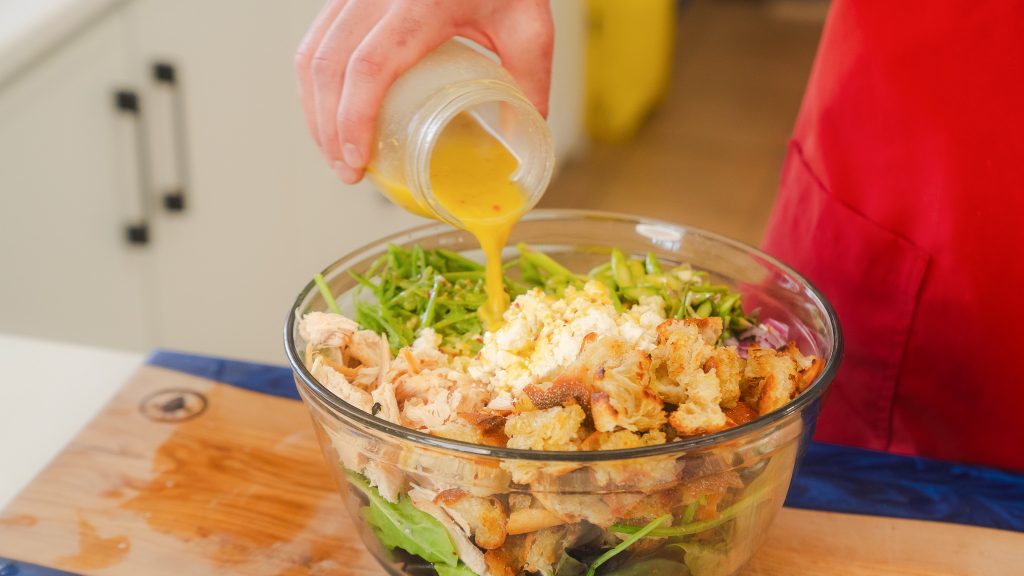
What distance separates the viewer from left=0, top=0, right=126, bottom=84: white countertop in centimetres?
183

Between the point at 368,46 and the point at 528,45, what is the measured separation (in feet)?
0.78

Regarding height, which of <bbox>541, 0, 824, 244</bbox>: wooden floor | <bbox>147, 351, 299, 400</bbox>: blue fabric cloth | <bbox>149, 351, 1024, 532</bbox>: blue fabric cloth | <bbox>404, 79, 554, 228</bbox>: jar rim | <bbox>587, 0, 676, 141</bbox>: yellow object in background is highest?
<bbox>404, 79, 554, 228</bbox>: jar rim

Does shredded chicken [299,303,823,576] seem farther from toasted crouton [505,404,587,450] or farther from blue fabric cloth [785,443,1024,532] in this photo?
blue fabric cloth [785,443,1024,532]

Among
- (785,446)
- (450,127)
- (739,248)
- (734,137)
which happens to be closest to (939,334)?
(739,248)

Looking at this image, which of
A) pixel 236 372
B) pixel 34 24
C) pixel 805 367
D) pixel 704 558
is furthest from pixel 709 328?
pixel 34 24

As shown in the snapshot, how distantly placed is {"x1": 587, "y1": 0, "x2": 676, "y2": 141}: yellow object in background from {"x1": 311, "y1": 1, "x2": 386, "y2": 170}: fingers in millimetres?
3019

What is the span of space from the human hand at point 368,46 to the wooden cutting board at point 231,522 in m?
0.33

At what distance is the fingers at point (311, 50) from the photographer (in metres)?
1.04

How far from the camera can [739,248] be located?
3.54ft

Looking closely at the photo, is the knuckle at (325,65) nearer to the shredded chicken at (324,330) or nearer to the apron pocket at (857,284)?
the shredded chicken at (324,330)

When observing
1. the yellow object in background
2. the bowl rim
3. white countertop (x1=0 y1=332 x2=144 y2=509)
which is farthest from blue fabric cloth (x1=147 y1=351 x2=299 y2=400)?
the yellow object in background

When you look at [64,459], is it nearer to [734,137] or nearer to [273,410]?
[273,410]

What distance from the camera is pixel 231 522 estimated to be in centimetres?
101

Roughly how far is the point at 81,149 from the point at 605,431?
1683mm
